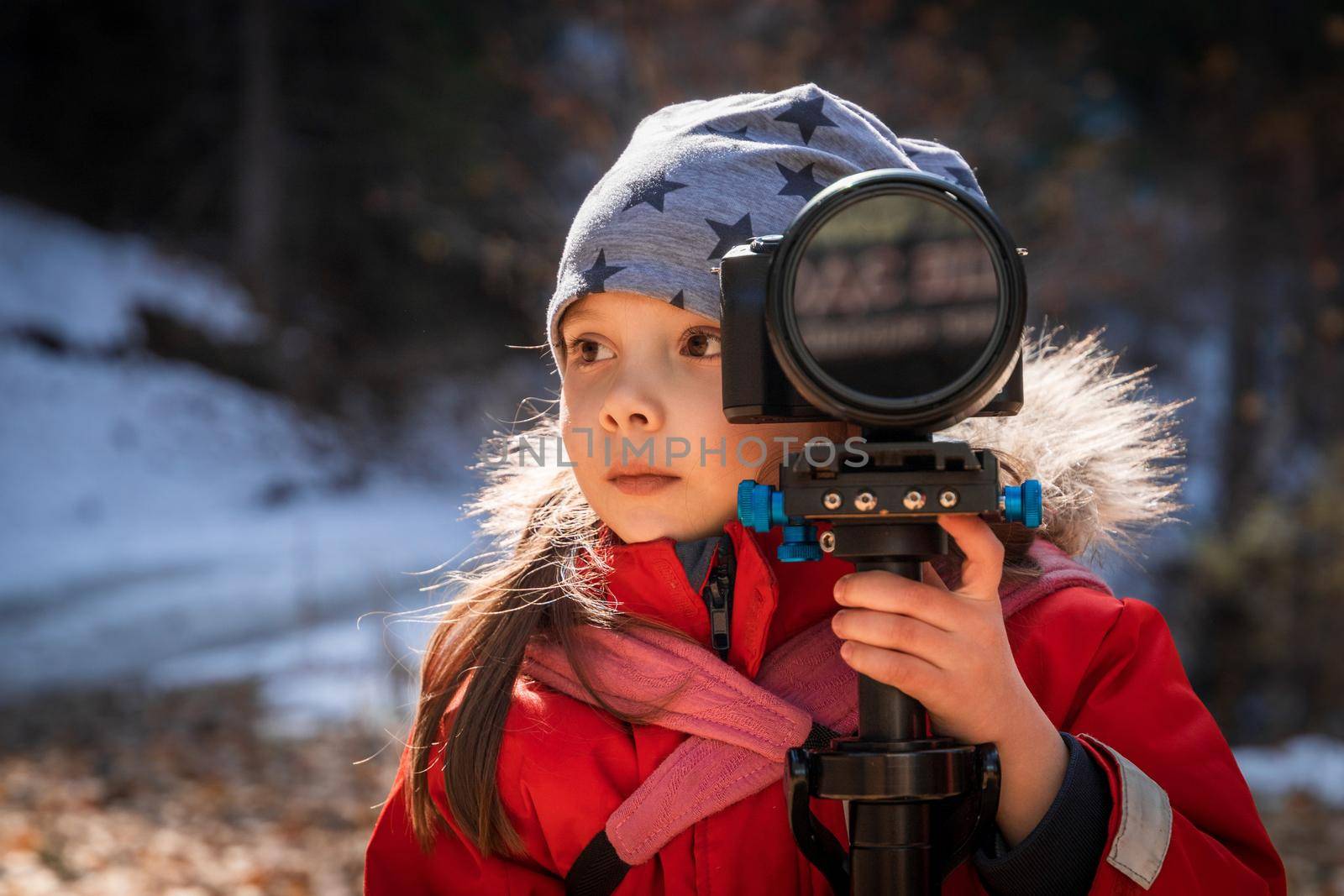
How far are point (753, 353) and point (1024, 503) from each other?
0.93 ft

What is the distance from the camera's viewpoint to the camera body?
111cm

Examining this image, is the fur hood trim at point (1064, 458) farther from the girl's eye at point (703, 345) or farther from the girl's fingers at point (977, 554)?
the girl's fingers at point (977, 554)

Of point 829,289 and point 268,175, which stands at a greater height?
point 268,175

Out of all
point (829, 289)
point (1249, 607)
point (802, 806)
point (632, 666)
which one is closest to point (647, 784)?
point (632, 666)

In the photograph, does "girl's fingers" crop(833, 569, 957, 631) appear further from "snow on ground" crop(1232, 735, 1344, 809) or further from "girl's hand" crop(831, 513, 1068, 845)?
"snow on ground" crop(1232, 735, 1344, 809)

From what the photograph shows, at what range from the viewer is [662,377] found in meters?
1.47

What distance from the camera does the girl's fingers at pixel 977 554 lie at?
1091 millimetres

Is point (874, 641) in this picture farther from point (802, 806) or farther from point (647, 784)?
point (647, 784)

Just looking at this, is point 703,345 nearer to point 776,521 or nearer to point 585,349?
point 585,349

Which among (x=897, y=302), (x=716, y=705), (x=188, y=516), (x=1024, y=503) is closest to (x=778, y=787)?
(x=716, y=705)

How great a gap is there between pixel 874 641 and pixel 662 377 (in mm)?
511

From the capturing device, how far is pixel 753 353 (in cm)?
112

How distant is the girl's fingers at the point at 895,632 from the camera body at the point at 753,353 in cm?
19

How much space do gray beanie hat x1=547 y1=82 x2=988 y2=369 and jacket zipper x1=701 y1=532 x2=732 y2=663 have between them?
299mm
